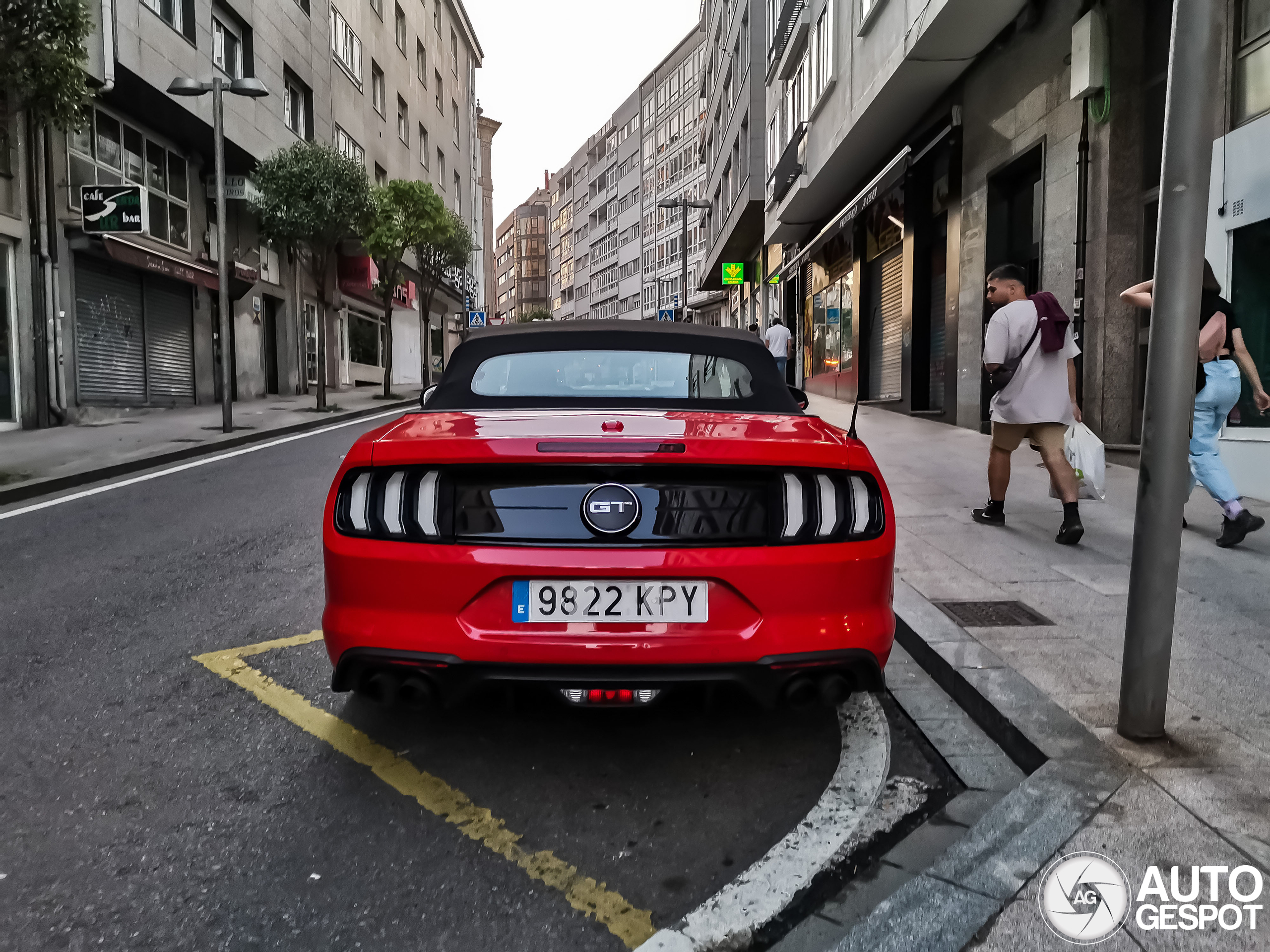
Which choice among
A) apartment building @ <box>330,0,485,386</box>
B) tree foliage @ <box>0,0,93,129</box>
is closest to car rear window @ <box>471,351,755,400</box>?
tree foliage @ <box>0,0,93,129</box>

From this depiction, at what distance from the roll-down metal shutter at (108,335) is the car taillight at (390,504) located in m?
15.8

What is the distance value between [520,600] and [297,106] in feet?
89.5

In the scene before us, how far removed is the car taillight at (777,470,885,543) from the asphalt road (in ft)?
1.92

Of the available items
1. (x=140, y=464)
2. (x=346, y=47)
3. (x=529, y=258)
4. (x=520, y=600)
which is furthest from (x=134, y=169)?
(x=529, y=258)

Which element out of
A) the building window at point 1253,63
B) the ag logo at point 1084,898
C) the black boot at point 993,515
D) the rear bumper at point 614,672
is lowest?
the ag logo at point 1084,898

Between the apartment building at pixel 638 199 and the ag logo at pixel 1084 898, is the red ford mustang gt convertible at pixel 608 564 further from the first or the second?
the apartment building at pixel 638 199

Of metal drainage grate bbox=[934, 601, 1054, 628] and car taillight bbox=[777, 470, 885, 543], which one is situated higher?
car taillight bbox=[777, 470, 885, 543]

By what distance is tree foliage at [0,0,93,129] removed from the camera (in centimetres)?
835

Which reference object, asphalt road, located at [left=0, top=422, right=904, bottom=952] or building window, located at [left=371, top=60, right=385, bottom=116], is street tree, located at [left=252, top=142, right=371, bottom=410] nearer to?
building window, located at [left=371, top=60, right=385, bottom=116]

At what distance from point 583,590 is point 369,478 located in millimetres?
709

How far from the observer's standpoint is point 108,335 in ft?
57.4

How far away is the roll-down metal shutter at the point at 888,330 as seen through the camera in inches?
696

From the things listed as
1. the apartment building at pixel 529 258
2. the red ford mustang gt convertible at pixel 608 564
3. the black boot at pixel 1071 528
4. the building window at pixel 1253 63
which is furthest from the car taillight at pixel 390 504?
the apartment building at pixel 529 258

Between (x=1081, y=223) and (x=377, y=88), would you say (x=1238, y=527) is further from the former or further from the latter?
(x=377, y=88)
